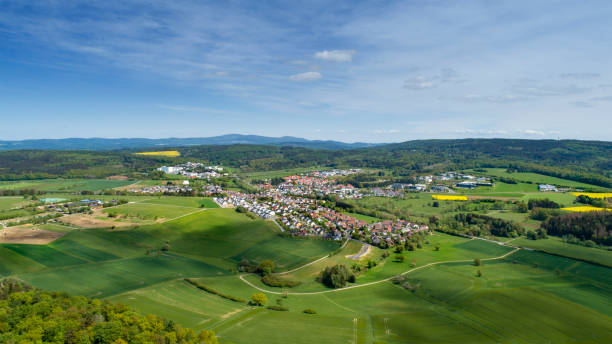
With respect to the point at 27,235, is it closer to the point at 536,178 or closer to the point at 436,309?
the point at 436,309

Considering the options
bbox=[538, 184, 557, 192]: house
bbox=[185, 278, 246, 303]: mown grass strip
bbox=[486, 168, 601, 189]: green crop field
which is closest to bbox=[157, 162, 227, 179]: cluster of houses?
bbox=[185, 278, 246, 303]: mown grass strip

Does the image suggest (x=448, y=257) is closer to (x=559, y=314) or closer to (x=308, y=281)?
(x=559, y=314)

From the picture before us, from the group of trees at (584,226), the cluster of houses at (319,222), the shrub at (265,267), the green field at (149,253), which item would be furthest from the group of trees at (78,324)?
the group of trees at (584,226)

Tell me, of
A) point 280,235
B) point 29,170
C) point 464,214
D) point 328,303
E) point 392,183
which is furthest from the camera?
point 29,170

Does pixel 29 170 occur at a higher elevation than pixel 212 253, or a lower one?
higher

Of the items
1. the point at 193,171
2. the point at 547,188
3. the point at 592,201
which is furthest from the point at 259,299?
the point at 193,171

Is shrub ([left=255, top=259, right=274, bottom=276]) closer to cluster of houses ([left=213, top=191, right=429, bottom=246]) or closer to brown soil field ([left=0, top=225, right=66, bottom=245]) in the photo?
cluster of houses ([left=213, top=191, right=429, bottom=246])

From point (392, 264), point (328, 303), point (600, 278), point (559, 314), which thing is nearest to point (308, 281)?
point (328, 303)
